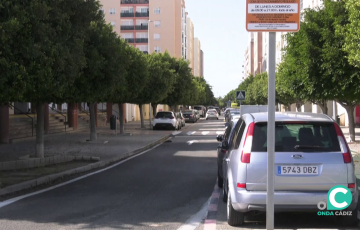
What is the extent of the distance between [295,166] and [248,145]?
0.69 m

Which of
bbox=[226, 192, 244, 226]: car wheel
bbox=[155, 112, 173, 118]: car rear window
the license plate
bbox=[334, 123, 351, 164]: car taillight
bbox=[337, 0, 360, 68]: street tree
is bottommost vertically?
bbox=[226, 192, 244, 226]: car wheel

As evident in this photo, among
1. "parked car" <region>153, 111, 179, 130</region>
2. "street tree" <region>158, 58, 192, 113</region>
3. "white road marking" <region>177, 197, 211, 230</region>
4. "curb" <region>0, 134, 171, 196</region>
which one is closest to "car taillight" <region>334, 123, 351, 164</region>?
"white road marking" <region>177, 197, 211, 230</region>

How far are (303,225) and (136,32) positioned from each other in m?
80.5

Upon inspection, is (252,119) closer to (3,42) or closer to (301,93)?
(3,42)

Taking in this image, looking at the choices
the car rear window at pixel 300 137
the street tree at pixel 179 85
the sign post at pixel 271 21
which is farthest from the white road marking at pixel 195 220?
the street tree at pixel 179 85

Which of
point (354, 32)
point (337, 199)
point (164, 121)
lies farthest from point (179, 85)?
point (337, 199)

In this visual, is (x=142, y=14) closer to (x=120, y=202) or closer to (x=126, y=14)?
(x=126, y=14)

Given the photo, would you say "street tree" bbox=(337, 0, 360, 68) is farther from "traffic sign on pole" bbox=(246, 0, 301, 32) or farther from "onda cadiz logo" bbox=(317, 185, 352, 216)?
"traffic sign on pole" bbox=(246, 0, 301, 32)

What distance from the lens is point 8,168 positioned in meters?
12.9

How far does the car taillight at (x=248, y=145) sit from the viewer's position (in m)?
6.27

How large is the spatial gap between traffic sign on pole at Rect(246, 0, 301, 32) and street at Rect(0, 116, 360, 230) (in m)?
2.98

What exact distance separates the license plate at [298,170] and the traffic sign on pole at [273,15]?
1.93 metres

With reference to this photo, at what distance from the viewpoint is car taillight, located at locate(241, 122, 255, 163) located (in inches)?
247

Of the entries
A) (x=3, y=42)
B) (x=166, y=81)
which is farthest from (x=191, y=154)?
(x=166, y=81)
